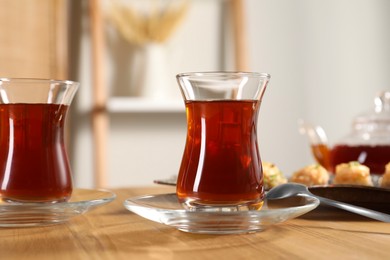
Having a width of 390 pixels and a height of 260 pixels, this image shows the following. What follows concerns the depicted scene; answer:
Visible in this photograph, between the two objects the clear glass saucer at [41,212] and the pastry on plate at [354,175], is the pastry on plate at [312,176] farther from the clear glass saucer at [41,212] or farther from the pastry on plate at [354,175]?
the clear glass saucer at [41,212]

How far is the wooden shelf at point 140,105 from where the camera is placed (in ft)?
9.55

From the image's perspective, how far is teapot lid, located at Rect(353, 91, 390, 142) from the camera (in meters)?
1.63

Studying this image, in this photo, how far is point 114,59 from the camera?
296cm

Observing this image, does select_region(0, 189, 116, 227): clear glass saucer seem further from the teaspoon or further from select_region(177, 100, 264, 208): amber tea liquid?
the teaspoon

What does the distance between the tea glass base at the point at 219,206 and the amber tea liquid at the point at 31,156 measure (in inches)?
7.7

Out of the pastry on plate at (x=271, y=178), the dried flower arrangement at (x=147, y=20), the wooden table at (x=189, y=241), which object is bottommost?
the wooden table at (x=189, y=241)

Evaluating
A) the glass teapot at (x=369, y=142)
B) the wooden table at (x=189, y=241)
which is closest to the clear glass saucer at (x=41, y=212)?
the wooden table at (x=189, y=241)

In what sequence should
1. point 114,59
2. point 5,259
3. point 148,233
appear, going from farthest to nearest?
point 114,59 → point 148,233 → point 5,259

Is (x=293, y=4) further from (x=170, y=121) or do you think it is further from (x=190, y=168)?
(x=190, y=168)

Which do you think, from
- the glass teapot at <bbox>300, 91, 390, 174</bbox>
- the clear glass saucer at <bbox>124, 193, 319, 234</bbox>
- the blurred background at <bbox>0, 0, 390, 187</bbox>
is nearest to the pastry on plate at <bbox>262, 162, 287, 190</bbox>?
Answer: the clear glass saucer at <bbox>124, 193, 319, 234</bbox>

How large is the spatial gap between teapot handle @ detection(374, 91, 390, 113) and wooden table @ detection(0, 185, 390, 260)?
2.44 ft

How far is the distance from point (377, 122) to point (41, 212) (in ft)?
3.38

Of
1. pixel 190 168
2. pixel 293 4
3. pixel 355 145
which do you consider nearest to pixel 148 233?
pixel 190 168

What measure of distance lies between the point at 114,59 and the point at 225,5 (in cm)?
61
